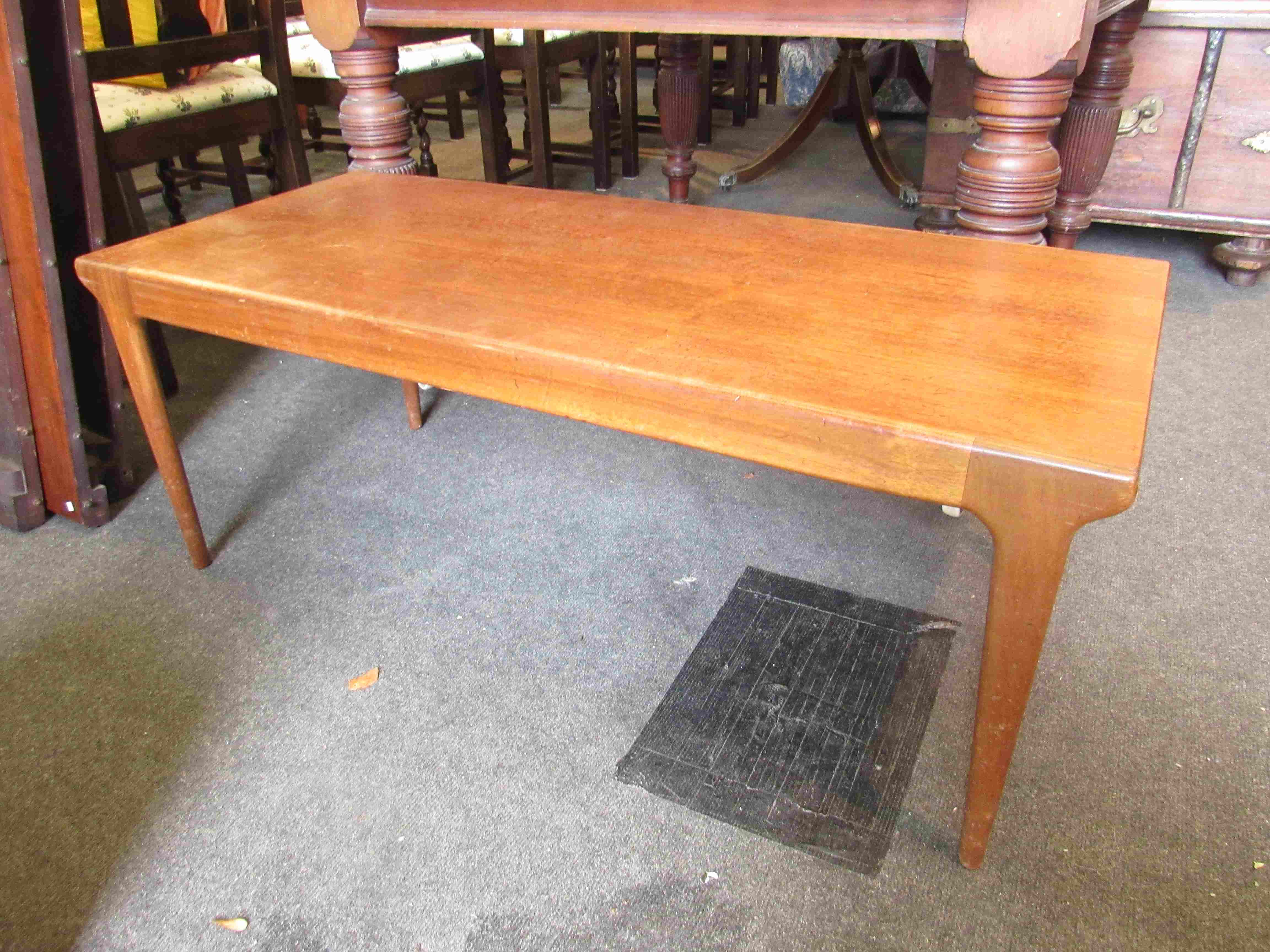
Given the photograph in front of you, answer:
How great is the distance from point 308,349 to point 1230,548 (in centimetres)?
128

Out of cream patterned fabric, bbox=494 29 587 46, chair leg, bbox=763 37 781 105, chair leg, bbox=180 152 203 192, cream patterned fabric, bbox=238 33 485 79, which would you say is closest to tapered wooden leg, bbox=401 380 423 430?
cream patterned fabric, bbox=238 33 485 79

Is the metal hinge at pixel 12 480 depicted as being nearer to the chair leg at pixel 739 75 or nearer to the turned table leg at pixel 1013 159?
the turned table leg at pixel 1013 159

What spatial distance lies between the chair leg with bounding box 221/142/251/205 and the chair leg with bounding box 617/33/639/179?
3.96 feet

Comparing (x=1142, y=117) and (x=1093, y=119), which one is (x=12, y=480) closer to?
(x=1093, y=119)

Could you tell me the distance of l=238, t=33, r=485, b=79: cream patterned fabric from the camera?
2.43 m

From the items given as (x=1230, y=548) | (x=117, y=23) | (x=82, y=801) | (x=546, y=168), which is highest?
(x=117, y=23)

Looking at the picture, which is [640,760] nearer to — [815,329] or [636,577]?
[636,577]

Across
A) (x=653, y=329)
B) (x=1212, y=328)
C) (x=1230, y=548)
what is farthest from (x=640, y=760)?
(x=1212, y=328)

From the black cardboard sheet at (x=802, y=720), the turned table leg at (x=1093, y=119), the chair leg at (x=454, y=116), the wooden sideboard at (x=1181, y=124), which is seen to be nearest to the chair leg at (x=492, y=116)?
the chair leg at (x=454, y=116)

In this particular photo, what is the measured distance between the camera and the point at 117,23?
179 centimetres

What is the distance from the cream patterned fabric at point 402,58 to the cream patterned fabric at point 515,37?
0.46 ft

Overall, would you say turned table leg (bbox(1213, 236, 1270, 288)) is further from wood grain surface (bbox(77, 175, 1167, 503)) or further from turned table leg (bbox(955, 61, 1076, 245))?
wood grain surface (bbox(77, 175, 1167, 503))

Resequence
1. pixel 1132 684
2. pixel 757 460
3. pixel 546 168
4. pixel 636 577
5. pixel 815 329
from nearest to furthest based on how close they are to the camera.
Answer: pixel 757 460, pixel 815 329, pixel 1132 684, pixel 636 577, pixel 546 168

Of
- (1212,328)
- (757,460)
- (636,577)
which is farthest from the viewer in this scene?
(1212,328)
